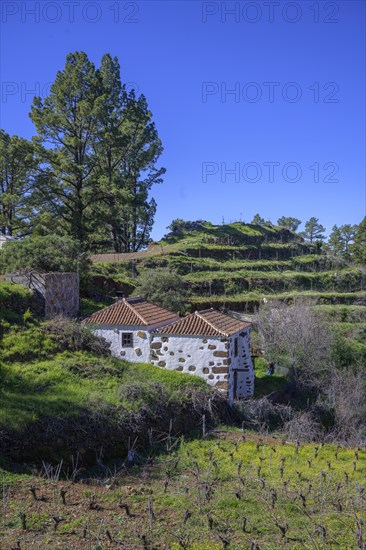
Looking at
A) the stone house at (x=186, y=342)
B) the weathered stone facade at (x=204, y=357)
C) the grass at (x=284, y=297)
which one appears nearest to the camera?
the weathered stone facade at (x=204, y=357)

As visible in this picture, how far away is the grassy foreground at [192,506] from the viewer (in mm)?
8172

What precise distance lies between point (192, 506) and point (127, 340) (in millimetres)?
10200

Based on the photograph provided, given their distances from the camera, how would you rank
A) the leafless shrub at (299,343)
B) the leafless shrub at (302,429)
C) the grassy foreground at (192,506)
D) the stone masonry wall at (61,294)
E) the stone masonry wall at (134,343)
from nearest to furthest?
the grassy foreground at (192,506)
the leafless shrub at (302,429)
the stone masonry wall at (134,343)
the stone masonry wall at (61,294)
the leafless shrub at (299,343)

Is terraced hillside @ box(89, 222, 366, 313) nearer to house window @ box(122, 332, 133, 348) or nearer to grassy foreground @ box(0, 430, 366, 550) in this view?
house window @ box(122, 332, 133, 348)

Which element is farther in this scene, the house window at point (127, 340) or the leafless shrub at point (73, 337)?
the house window at point (127, 340)

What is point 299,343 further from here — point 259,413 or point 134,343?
point 134,343

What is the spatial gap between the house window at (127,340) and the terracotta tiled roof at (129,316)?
1.31ft

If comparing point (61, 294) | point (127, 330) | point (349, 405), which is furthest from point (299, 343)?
point (61, 294)

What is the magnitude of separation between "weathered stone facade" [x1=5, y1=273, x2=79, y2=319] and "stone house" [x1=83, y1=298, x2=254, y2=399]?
85.1 inches

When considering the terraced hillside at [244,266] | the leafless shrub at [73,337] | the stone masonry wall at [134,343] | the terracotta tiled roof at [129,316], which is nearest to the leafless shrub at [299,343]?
the terracotta tiled roof at [129,316]

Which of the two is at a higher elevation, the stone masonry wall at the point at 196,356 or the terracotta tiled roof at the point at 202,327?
the terracotta tiled roof at the point at 202,327

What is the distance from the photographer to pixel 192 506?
954 centimetres

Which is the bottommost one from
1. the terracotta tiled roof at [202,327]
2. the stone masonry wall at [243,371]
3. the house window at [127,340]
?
the stone masonry wall at [243,371]

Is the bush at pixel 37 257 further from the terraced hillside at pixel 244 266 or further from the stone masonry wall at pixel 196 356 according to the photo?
the stone masonry wall at pixel 196 356
